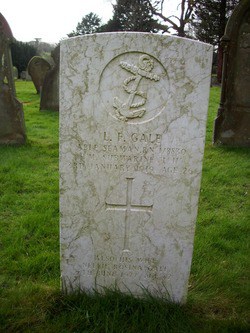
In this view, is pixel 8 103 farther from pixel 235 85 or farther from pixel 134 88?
pixel 134 88

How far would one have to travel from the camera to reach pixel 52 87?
364 inches

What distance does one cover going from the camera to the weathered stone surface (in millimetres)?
8922

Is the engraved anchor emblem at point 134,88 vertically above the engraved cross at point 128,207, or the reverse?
the engraved anchor emblem at point 134,88

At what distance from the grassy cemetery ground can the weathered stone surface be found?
460 cm

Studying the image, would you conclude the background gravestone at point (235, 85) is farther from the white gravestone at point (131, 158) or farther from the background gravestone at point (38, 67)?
the background gravestone at point (38, 67)

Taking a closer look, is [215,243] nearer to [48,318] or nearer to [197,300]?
[197,300]

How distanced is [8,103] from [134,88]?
15.2 ft

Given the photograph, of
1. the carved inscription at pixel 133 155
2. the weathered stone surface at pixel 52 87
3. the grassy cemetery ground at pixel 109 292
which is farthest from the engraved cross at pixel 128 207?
the weathered stone surface at pixel 52 87

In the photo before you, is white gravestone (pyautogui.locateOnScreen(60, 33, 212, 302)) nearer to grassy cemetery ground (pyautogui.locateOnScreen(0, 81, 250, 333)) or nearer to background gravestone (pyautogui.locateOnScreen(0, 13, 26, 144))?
grassy cemetery ground (pyautogui.locateOnScreen(0, 81, 250, 333))

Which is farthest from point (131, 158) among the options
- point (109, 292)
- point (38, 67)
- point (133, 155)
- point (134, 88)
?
point (38, 67)

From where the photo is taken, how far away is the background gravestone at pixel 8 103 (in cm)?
600

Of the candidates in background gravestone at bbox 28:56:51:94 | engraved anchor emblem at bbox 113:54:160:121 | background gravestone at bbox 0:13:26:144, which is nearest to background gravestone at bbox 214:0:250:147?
background gravestone at bbox 0:13:26:144

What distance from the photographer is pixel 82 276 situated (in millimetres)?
2602

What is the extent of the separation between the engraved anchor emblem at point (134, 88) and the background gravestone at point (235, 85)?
179 inches
